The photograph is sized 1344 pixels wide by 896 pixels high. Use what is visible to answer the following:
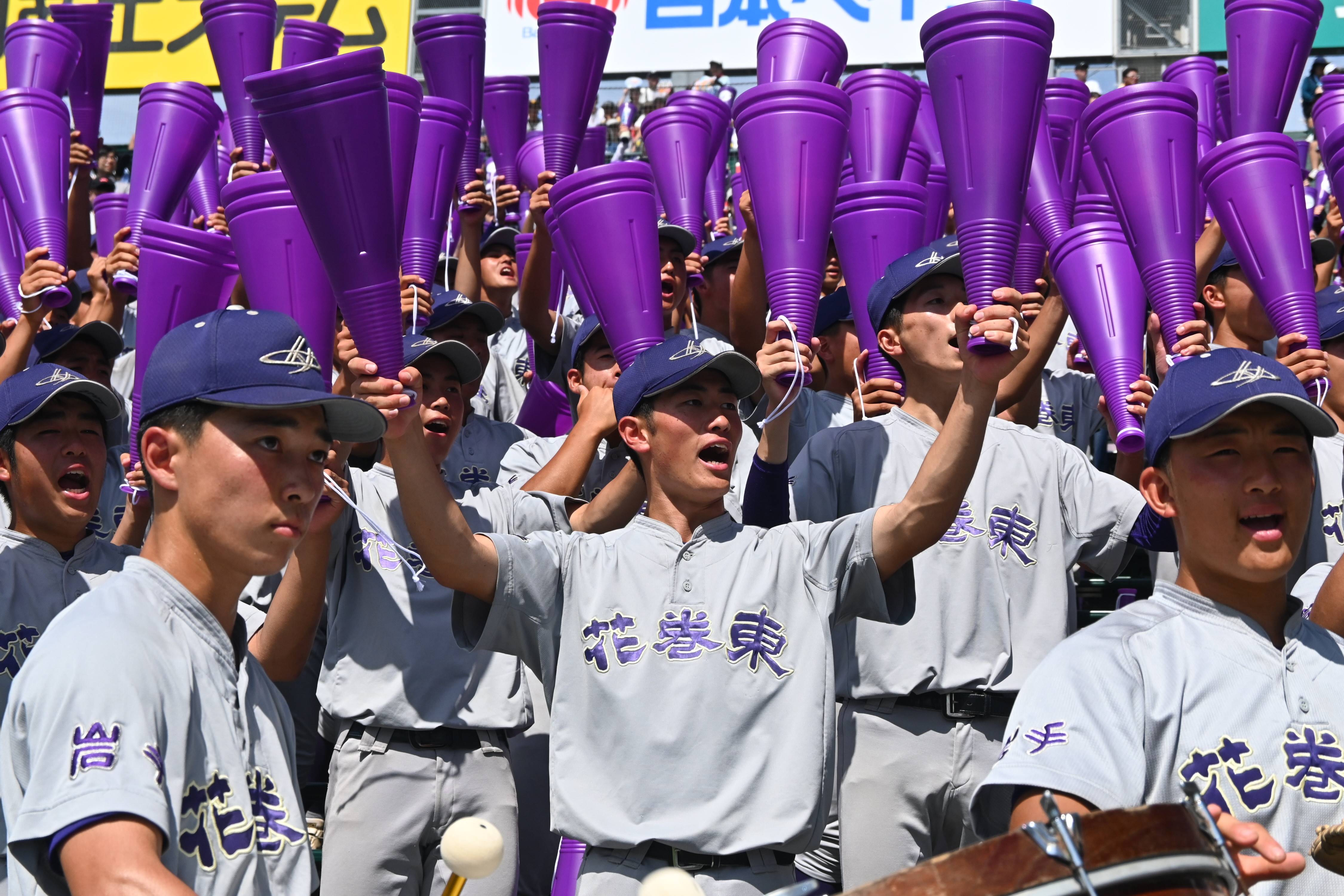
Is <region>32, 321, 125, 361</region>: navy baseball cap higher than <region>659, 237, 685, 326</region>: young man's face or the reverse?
the reverse

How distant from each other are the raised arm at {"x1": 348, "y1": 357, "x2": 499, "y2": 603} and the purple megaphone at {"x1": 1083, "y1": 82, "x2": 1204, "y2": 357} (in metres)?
1.73

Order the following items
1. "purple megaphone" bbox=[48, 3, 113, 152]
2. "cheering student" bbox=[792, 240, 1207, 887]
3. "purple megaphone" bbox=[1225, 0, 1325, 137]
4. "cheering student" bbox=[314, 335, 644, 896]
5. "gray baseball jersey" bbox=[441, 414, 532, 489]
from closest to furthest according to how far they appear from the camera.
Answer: "cheering student" bbox=[792, 240, 1207, 887]
"cheering student" bbox=[314, 335, 644, 896]
"purple megaphone" bbox=[1225, 0, 1325, 137]
"gray baseball jersey" bbox=[441, 414, 532, 489]
"purple megaphone" bbox=[48, 3, 113, 152]

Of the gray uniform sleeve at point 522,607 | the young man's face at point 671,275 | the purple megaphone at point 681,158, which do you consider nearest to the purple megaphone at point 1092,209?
the young man's face at point 671,275

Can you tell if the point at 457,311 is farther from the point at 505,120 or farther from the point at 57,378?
the point at 505,120

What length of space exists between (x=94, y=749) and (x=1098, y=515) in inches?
109

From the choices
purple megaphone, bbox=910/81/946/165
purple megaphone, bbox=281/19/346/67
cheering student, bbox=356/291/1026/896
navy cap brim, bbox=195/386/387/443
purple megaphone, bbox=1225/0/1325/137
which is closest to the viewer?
navy cap brim, bbox=195/386/387/443

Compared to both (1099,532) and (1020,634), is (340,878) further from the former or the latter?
(1099,532)

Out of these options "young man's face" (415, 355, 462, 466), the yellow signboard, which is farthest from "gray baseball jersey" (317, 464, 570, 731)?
the yellow signboard

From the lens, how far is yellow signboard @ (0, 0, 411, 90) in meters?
11.5

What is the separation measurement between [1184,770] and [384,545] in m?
2.24

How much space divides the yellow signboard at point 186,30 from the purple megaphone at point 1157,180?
8.64 metres

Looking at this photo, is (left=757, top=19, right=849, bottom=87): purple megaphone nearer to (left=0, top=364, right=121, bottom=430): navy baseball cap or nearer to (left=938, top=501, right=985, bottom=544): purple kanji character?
(left=938, top=501, right=985, bottom=544): purple kanji character

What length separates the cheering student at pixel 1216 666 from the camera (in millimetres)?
2188

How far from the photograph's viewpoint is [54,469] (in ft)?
12.3
